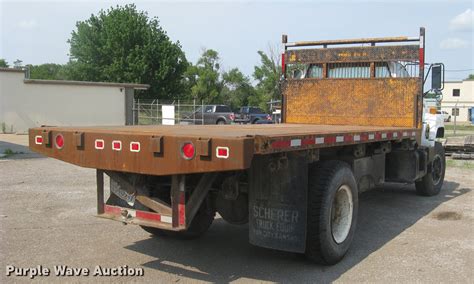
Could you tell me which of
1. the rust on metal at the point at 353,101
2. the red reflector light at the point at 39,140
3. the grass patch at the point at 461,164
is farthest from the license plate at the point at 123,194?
the grass patch at the point at 461,164

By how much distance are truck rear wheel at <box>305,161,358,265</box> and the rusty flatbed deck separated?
37 centimetres

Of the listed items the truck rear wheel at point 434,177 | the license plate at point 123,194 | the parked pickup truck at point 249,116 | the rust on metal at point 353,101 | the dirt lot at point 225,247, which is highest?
the rust on metal at point 353,101

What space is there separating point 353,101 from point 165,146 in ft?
17.5

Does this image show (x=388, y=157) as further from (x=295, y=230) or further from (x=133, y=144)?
(x=133, y=144)

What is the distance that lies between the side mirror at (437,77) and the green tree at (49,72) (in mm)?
55192

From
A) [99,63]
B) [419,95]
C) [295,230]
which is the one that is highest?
[99,63]

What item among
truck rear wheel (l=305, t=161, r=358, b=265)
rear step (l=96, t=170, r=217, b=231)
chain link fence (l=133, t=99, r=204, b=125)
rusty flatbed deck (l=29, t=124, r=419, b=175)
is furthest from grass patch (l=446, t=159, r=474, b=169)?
chain link fence (l=133, t=99, r=204, b=125)

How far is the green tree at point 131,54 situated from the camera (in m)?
47.1

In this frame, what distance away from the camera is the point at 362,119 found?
8.47m

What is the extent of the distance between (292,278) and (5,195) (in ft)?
19.4

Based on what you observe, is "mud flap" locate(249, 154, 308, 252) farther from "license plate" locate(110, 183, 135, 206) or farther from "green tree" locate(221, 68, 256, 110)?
"green tree" locate(221, 68, 256, 110)

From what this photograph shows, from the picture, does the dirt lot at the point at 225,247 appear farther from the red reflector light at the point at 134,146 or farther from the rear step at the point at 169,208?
the red reflector light at the point at 134,146

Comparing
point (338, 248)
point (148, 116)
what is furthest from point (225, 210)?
point (148, 116)

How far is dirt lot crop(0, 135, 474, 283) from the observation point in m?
4.85
